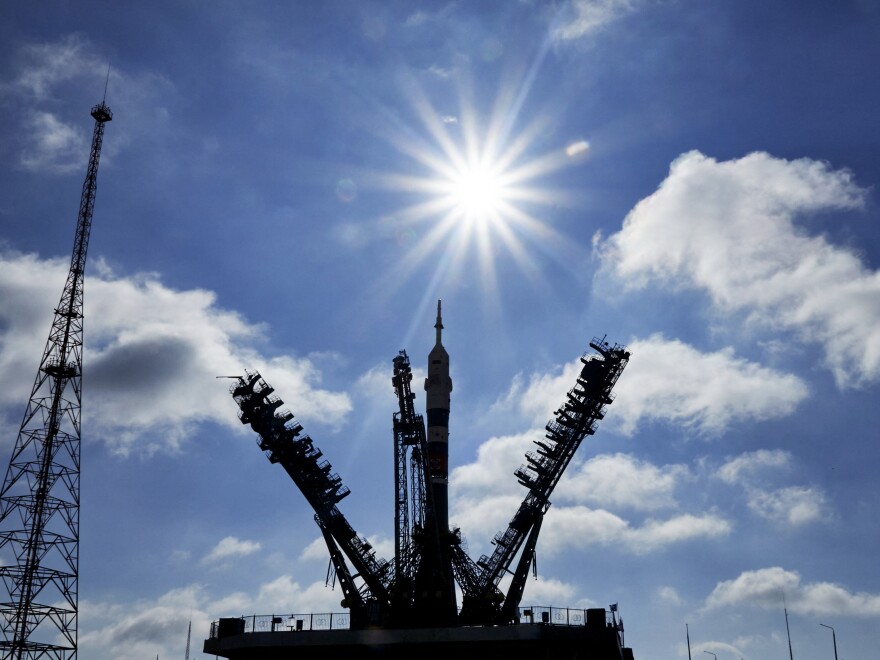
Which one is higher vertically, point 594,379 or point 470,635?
point 594,379

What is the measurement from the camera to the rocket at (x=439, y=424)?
277 feet

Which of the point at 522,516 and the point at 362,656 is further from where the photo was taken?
the point at 522,516

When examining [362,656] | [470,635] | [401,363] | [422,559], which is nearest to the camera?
[470,635]

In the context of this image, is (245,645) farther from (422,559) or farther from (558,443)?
(558,443)

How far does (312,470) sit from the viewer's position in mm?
81375

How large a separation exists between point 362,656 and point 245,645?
30.8 feet

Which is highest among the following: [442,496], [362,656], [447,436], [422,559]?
[447,436]

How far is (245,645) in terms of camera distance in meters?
71.8

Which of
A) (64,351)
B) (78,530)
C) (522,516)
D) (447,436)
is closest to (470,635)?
(522,516)

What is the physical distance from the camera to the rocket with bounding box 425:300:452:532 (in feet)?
277

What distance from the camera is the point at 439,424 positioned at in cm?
8850

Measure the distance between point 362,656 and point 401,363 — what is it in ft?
90.2

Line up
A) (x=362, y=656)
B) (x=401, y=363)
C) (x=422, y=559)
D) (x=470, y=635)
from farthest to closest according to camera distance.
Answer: (x=401, y=363) → (x=422, y=559) → (x=362, y=656) → (x=470, y=635)

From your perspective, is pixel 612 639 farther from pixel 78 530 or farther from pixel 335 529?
pixel 78 530
